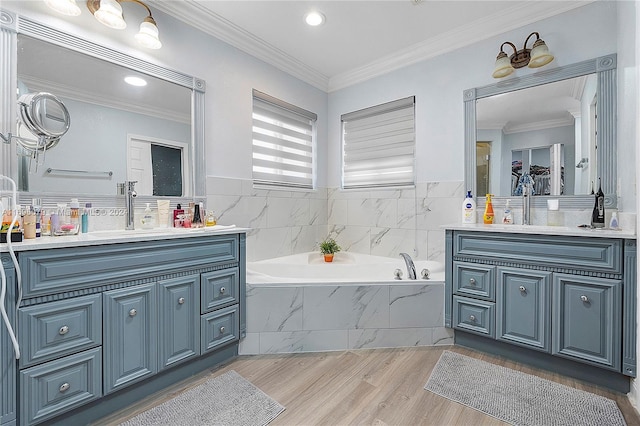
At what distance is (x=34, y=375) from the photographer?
1281 mm

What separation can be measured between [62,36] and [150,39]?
0.46 metres

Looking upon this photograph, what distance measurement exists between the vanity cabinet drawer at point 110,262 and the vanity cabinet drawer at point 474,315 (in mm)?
1750

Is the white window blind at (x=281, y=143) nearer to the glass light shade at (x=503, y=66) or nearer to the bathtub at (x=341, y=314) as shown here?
the bathtub at (x=341, y=314)

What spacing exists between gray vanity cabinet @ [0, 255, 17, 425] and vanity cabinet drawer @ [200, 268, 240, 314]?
0.84 m

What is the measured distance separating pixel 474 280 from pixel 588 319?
2.08ft

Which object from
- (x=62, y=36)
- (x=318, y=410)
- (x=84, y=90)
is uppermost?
(x=62, y=36)

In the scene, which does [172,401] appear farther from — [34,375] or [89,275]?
[89,275]

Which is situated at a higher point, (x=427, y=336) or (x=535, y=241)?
(x=535, y=241)

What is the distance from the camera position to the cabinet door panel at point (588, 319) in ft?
5.52

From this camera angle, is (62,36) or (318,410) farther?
(62,36)

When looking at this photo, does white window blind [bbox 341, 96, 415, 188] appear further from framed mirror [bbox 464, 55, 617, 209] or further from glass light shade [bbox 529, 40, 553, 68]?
glass light shade [bbox 529, 40, 553, 68]

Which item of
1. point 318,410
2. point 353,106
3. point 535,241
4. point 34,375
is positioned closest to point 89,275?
point 34,375

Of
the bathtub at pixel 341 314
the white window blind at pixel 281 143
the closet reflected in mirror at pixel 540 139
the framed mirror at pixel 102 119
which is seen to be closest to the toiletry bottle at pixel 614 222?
the closet reflected in mirror at pixel 540 139

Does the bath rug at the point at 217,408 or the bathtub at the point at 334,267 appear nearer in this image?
the bath rug at the point at 217,408
